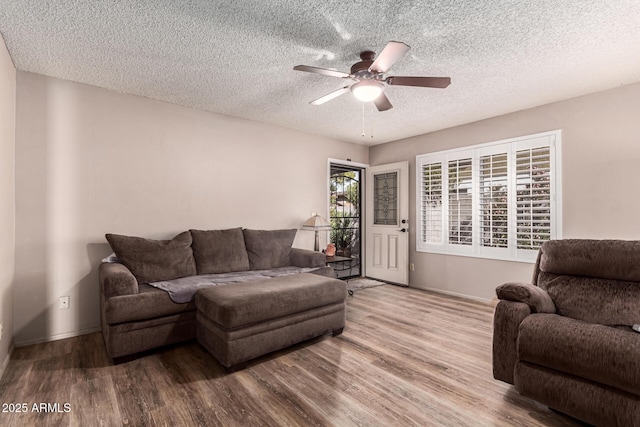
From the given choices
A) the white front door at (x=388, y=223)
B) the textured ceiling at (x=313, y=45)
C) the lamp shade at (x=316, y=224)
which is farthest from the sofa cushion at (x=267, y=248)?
the white front door at (x=388, y=223)

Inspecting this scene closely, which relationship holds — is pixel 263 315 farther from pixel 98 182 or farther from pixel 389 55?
pixel 98 182

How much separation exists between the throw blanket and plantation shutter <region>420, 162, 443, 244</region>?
2.13 metres

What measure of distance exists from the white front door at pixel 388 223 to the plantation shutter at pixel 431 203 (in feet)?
0.90

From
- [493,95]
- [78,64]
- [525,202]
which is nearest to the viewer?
[78,64]

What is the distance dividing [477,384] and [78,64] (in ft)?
13.7

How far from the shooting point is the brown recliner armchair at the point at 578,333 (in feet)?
5.25

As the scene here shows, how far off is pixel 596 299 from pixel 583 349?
2.20 ft

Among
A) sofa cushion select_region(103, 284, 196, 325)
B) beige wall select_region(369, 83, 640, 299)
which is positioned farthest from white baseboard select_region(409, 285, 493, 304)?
sofa cushion select_region(103, 284, 196, 325)

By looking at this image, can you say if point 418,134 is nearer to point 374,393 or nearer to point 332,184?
point 332,184

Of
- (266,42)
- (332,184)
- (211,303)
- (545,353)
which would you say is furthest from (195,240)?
(545,353)

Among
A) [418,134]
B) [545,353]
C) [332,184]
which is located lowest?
[545,353]

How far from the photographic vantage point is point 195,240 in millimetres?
3529

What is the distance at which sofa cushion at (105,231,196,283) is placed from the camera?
2.96 m

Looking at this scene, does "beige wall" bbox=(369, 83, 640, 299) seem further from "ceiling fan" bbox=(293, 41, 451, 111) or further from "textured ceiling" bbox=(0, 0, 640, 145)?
"ceiling fan" bbox=(293, 41, 451, 111)
